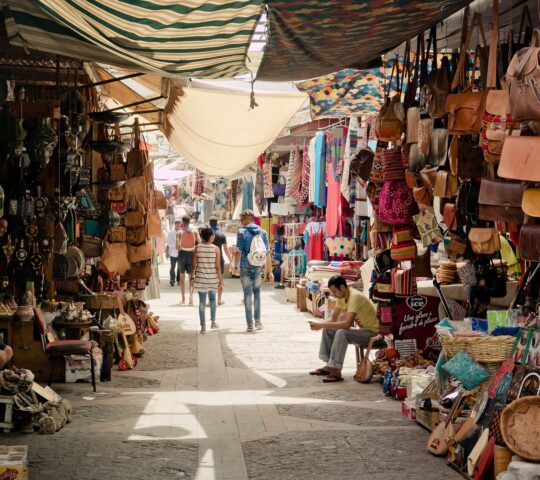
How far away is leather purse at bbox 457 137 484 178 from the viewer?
6.38m

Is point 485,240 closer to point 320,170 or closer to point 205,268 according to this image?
point 205,268

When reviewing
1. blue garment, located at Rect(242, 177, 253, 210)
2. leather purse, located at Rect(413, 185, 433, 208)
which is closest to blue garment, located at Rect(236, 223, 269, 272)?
leather purse, located at Rect(413, 185, 433, 208)

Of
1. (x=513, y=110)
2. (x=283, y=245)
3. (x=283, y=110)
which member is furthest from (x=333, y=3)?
(x=283, y=245)

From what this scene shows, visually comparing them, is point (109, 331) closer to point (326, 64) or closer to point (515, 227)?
point (326, 64)

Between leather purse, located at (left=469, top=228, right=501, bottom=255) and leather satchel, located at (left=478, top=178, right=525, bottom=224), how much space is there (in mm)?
731

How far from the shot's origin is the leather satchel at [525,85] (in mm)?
4672

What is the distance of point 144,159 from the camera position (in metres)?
11.5

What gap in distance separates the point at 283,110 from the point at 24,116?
13.1 feet

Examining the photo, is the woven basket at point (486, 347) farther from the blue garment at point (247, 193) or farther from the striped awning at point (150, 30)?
the blue garment at point (247, 193)

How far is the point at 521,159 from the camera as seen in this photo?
497 cm

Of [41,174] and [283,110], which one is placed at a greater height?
[283,110]

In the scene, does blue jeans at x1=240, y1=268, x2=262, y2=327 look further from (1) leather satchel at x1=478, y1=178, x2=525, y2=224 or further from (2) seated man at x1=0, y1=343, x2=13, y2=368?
(1) leather satchel at x1=478, y1=178, x2=525, y2=224

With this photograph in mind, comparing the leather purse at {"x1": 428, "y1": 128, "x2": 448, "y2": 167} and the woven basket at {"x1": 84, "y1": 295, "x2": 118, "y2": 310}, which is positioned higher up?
the leather purse at {"x1": 428, "y1": 128, "x2": 448, "y2": 167}

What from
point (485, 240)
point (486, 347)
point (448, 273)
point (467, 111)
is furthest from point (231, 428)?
point (467, 111)
